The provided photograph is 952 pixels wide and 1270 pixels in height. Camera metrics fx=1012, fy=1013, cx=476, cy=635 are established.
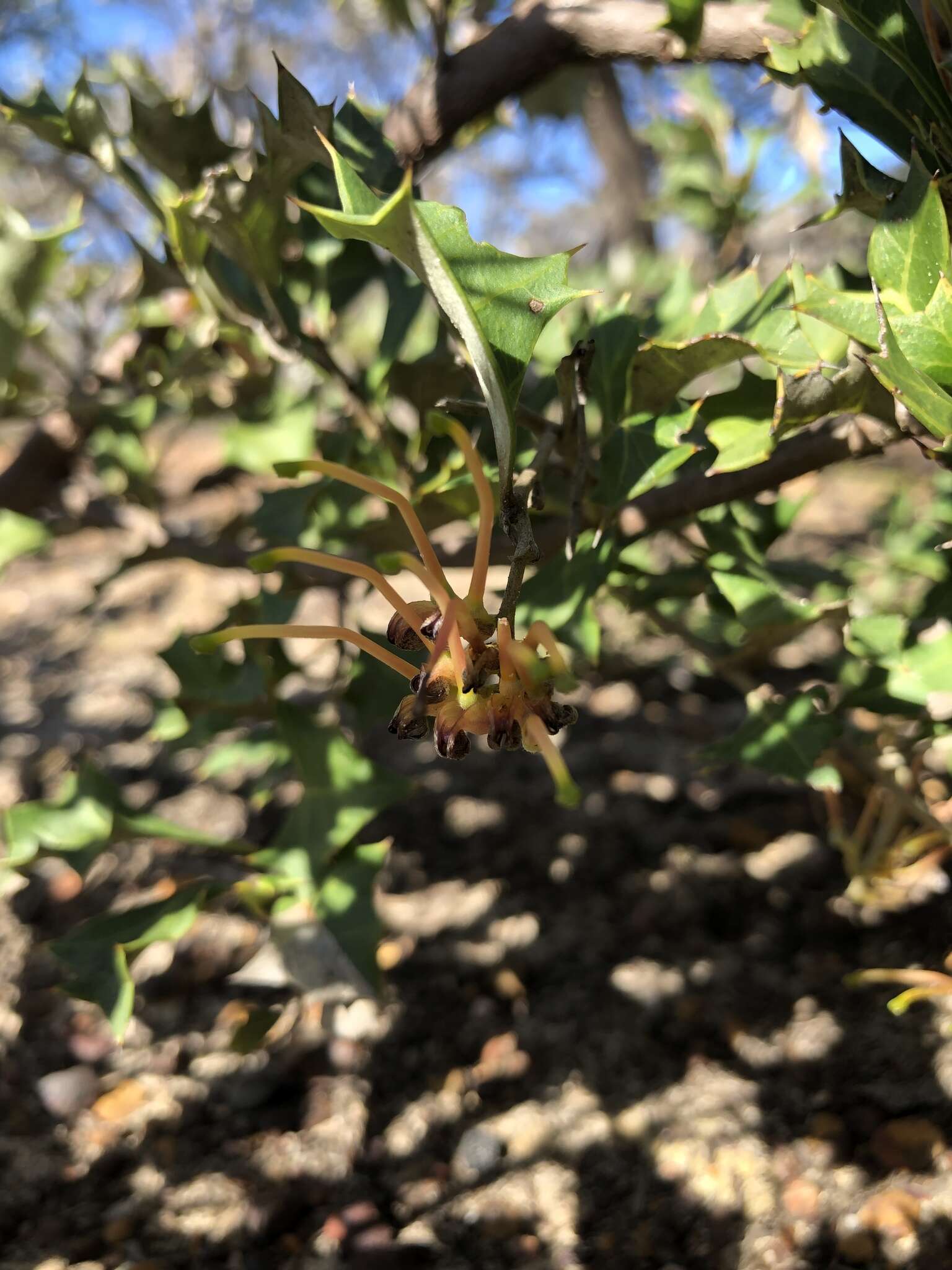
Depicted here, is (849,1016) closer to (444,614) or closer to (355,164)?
(444,614)

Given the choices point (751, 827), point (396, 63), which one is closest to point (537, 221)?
point (396, 63)

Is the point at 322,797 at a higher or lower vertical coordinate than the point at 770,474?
lower

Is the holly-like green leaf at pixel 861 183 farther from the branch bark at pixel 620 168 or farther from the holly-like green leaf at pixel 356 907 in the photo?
the branch bark at pixel 620 168

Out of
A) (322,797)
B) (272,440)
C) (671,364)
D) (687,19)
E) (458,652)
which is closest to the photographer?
(458,652)

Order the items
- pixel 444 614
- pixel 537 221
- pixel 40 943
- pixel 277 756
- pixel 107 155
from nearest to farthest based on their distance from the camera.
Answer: pixel 444 614 → pixel 107 155 → pixel 277 756 → pixel 40 943 → pixel 537 221

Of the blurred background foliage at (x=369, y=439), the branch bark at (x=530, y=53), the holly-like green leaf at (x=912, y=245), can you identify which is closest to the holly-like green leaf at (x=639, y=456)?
the blurred background foliage at (x=369, y=439)

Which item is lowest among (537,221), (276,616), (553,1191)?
(537,221)

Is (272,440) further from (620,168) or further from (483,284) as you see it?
(620,168)

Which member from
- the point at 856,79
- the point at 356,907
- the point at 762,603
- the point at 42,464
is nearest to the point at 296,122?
the point at 856,79
